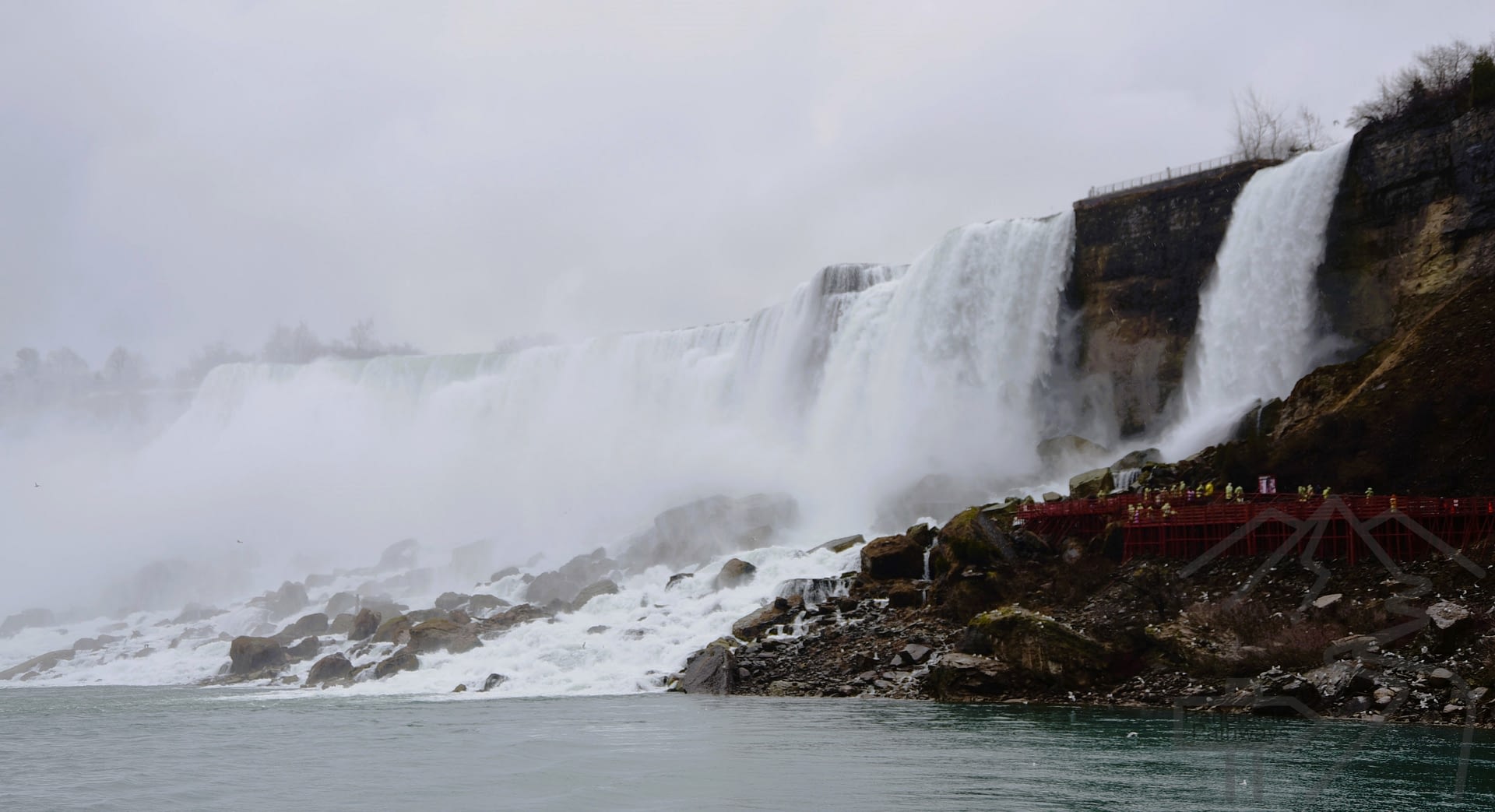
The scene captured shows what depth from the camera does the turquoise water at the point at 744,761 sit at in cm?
1581

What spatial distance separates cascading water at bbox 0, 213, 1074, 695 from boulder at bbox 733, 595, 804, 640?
133cm

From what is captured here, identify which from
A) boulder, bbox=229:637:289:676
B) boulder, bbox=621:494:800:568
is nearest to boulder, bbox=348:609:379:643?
boulder, bbox=229:637:289:676

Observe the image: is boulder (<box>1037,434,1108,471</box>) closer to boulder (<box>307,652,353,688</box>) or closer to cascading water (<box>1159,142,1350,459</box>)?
A: cascading water (<box>1159,142,1350,459</box>)

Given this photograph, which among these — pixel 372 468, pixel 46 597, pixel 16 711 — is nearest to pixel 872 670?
pixel 16 711

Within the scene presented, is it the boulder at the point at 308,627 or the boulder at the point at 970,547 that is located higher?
the boulder at the point at 970,547

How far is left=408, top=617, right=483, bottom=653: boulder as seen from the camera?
37906 millimetres

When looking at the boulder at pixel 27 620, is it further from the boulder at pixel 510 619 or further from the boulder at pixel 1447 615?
the boulder at pixel 1447 615

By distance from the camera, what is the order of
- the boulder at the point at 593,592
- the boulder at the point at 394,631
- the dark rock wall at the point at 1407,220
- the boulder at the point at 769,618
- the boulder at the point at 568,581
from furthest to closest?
the boulder at the point at 568,581
the boulder at the point at 593,592
the boulder at the point at 394,631
the dark rock wall at the point at 1407,220
the boulder at the point at 769,618

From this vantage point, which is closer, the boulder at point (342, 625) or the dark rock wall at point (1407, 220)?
the dark rock wall at point (1407, 220)

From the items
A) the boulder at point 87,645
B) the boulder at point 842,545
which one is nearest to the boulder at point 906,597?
the boulder at point 842,545

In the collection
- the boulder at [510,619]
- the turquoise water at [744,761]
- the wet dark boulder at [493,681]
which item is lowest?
the turquoise water at [744,761]

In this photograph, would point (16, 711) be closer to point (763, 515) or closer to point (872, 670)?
point (872, 670)

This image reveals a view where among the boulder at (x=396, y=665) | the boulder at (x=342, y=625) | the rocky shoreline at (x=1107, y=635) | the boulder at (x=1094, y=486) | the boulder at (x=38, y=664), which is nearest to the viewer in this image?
the rocky shoreline at (x=1107, y=635)

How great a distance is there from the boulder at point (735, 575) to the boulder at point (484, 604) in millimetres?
11526
